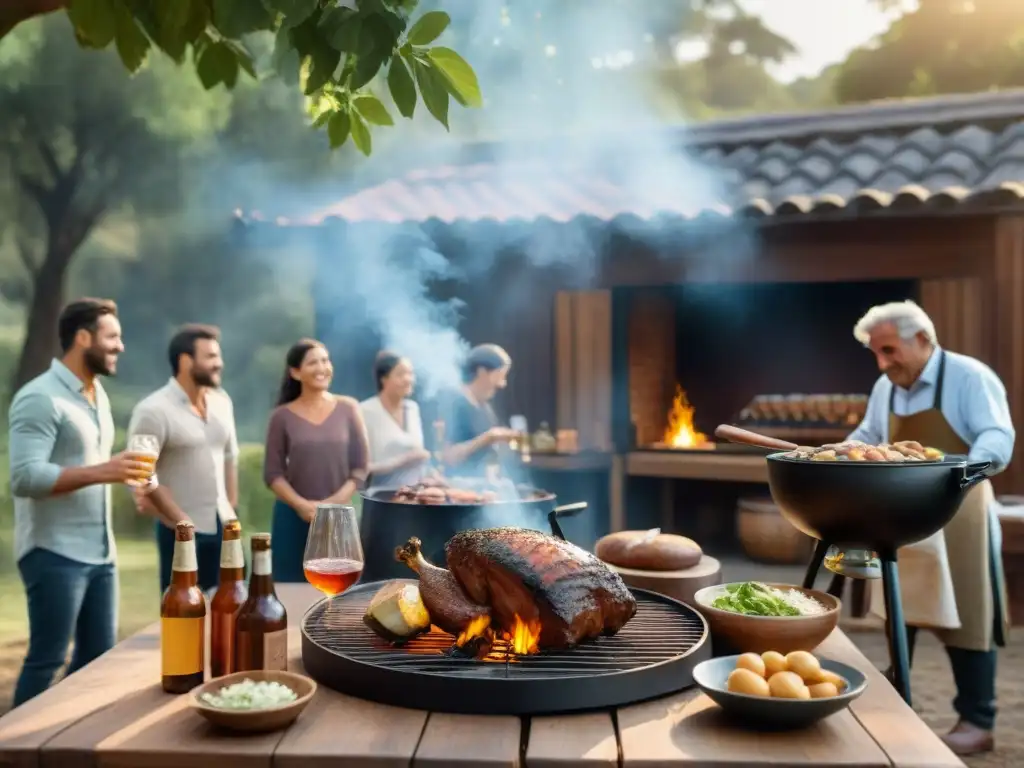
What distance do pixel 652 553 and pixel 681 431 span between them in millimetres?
5719

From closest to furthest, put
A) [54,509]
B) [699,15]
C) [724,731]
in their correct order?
[724,731] → [54,509] → [699,15]

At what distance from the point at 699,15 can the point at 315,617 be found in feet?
70.5

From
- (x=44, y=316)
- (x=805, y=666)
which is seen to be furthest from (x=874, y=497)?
(x=44, y=316)

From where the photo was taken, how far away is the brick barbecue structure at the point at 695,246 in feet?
24.9

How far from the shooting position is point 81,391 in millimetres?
4570

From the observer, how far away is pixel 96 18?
8.11ft

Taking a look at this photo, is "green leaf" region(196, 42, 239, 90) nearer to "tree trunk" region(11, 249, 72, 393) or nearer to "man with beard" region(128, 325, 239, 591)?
"man with beard" region(128, 325, 239, 591)

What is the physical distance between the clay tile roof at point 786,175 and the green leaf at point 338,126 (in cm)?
498

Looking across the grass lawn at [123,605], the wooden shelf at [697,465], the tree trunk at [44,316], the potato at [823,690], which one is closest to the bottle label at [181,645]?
the potato at [823,690]

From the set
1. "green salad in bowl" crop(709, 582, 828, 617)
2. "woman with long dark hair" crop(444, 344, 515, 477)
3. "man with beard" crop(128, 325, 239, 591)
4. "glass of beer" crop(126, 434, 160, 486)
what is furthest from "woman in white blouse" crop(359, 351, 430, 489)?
"green salad in bowl" crop(709, 582, 828, 617)

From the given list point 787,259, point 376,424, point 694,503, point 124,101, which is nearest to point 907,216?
point 787,259

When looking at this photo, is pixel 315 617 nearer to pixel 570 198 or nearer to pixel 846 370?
pixel 570 198

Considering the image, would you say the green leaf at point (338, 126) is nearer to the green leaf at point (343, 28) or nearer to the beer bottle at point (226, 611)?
the green leaf at point (343, 28)

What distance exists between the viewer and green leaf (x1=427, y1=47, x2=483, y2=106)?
8.31 ft
